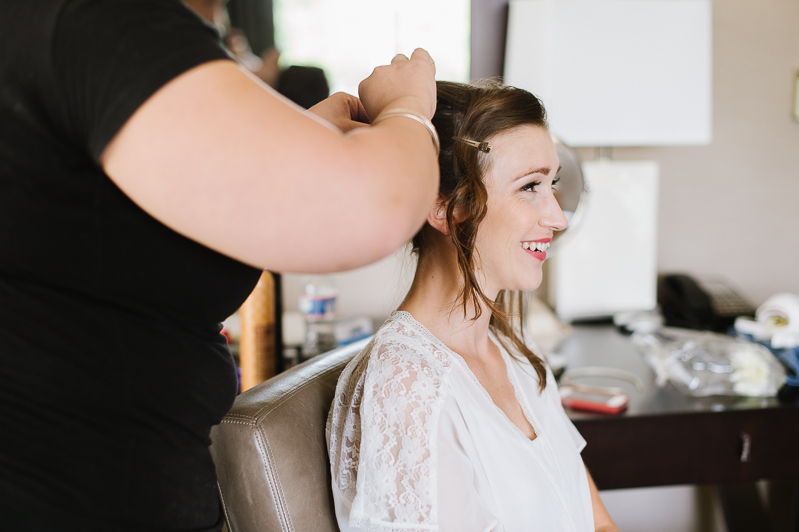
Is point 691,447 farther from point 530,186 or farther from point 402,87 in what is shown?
point 402,87

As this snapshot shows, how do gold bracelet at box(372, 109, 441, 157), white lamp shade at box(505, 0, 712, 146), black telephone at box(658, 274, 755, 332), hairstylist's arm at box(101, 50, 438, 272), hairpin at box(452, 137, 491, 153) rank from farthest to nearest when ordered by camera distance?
black telephone at box(658, 274, 755, 332) → white lamp shade at box(505, 0, 712, 146) → hairpin at box(452, 137, 491, 153) → gold bracelet at box(372, 109, 441, 157) → hairstylist's arm at box(101, 50, 438, 272)

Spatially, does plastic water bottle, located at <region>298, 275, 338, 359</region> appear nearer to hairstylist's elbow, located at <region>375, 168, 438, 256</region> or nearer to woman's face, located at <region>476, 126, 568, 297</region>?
woman's face, located at <region>476, 126, 568, 297</region>

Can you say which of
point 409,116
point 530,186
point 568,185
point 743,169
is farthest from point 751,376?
point 409,116

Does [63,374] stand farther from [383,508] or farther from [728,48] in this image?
[728,48]

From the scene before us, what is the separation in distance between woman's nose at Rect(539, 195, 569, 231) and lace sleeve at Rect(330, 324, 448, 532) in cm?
34

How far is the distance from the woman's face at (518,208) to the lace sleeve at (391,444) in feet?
0.82

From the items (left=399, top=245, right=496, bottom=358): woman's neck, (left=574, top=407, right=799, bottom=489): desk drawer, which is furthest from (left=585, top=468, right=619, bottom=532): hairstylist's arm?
(left=399, top=245, right=496, bottom=358): woman's neck

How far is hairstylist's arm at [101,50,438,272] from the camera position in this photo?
0.40 meters

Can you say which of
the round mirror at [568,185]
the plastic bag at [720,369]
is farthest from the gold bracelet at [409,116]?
the plastic bag at [720,369]

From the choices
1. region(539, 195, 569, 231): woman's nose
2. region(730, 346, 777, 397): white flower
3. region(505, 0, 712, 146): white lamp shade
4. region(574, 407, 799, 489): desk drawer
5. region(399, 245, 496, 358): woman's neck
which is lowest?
region(574, 407, 799, 489): desk drawer

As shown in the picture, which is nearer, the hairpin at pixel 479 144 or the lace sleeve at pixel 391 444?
the lace sleeve at pixel 391 444

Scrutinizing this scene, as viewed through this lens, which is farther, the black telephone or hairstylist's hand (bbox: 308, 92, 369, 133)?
the black telephone

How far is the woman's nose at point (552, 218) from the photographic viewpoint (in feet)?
3.47

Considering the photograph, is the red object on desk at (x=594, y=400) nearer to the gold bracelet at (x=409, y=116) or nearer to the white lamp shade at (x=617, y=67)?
the white lamp shade at (x=617, y=67)
